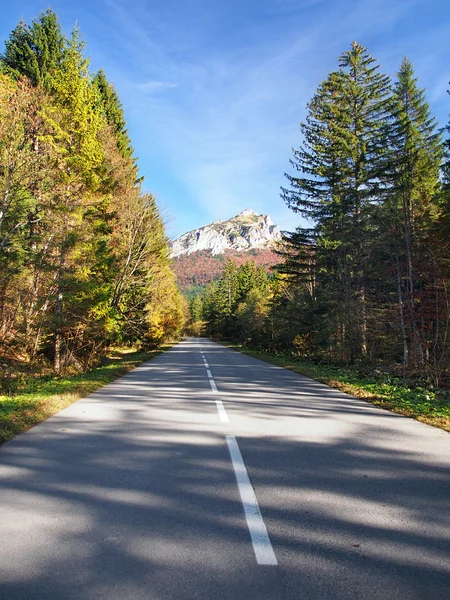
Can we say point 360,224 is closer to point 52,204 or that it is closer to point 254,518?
point 52,204

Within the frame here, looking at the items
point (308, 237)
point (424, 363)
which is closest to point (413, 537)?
point (424, 363)

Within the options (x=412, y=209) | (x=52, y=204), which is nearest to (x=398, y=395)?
(x=412, y=209)

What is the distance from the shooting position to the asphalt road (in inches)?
91.6

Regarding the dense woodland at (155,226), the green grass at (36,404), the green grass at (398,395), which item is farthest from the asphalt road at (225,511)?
the dense woodland at (155,226)

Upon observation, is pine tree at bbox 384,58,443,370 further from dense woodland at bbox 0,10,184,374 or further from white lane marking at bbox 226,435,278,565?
dense woodland at bbox 0,10,184,374

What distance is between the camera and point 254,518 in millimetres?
3098

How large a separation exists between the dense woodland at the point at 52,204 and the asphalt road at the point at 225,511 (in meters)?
7.84

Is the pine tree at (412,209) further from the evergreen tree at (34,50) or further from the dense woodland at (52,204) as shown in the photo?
the evergreen tree at (34,50)

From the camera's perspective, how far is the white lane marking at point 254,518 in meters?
2.58

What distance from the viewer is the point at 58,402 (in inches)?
315

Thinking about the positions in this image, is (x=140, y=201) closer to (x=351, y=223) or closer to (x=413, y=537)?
(x=351, y=223)

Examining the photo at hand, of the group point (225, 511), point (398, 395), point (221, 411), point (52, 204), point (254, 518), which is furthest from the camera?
point (52, 204)

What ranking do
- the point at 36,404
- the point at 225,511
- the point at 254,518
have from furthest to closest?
1. the point at 36,404
2. the point at 225,511
3. the point at 254,518

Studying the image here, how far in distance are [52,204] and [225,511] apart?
12422 mm
